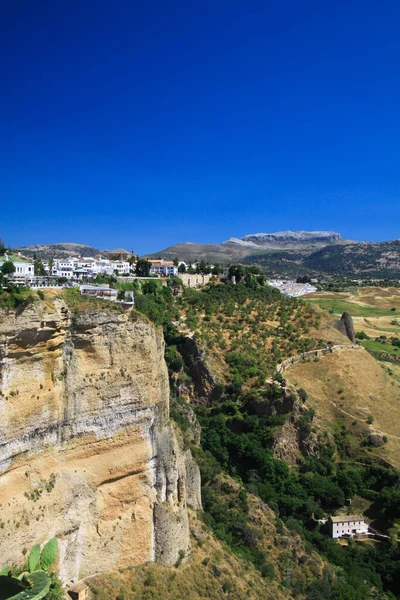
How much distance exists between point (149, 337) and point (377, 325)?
79.8 m

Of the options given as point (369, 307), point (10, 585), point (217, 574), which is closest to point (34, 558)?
point (10, 585)

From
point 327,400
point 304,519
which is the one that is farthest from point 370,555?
point 327,400

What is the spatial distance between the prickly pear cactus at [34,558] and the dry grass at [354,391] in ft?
89.3

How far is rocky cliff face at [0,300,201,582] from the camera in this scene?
15.6m

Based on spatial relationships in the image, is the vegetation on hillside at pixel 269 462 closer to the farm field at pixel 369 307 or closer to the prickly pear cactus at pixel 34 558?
the prickly pear cactus at pixel 34 558

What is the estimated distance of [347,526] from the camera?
3092 centimetres

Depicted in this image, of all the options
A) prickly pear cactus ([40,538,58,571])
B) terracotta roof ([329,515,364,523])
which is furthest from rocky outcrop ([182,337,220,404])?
prickly pear cactus ([40,538,58,571])

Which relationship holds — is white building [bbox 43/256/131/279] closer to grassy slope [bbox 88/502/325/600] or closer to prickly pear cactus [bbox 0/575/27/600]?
grassy slope [bbox 88/502/325/600]

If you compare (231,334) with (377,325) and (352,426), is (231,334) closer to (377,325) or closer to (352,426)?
(352,426)

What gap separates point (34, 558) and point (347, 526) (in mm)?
22598

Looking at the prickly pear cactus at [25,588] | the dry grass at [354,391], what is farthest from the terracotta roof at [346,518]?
the prickly pear cactus at [25,588]

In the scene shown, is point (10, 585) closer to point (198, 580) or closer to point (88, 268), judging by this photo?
point (198, 580)

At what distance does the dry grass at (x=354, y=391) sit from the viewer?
3781 cm

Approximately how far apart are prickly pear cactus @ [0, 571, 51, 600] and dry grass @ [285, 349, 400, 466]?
2769cm
